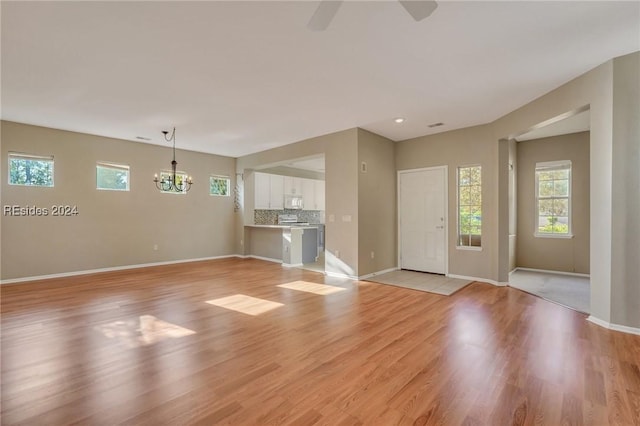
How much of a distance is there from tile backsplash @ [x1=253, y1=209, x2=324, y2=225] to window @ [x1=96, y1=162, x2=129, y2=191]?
3.23 m

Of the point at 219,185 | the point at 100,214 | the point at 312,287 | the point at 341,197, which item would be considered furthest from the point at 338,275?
the point at 100,214

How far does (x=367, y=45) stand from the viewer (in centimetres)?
278

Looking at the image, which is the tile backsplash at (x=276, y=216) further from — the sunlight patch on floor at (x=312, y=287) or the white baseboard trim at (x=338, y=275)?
the sunlight patch on floor at (x=312, y=287)

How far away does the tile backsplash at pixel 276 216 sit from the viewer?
860 cm

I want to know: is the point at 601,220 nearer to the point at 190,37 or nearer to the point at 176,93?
the point at 190,37

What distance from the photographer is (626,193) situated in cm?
304

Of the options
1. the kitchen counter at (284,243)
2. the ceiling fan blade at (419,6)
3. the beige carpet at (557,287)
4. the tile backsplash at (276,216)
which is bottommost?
the beige carpet at (557,287)

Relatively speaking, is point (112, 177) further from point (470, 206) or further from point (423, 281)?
point (470, 206)

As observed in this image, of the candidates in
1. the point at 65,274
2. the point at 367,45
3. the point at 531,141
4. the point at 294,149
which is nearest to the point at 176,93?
the point at 367,45

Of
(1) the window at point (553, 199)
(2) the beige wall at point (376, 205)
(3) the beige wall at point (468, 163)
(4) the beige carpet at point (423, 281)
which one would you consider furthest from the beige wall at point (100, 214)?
(1) the window at point (553, 199)

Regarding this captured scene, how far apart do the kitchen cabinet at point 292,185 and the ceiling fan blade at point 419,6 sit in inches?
286

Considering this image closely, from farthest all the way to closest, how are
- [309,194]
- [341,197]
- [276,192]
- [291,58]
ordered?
[309,194] → [276,192] → [341,197] → [291,58]

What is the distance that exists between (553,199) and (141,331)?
7.57m

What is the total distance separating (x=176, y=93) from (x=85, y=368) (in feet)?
10.8
